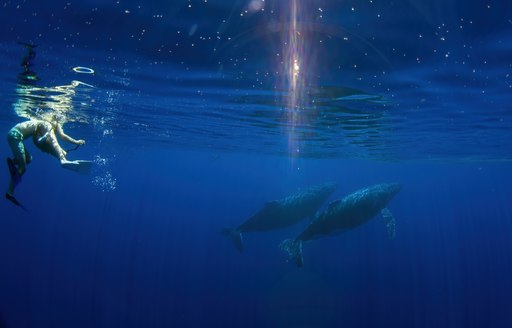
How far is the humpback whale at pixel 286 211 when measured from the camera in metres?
17.4

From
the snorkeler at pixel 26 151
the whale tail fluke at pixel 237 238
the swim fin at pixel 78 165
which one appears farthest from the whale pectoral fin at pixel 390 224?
the snorkeler at pixel 26 151

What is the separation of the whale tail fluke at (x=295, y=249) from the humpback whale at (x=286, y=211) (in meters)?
2.46

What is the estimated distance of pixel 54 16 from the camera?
841 centimetres

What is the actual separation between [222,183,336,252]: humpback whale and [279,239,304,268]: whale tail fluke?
2.46m

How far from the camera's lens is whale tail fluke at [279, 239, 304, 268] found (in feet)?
47.0

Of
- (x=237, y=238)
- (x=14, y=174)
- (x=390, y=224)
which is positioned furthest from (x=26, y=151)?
(x=390, y=224)

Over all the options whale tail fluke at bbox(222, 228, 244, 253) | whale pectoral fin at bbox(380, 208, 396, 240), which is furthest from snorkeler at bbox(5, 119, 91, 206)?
whale pectoral fin at bbox(380, 208, 396, 240)

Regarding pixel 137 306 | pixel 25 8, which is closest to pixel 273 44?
pixel 25 8

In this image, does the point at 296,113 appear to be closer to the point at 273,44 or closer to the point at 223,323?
the point at 273,44

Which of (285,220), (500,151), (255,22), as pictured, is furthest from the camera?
(500,151)

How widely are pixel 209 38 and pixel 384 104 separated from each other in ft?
29.2

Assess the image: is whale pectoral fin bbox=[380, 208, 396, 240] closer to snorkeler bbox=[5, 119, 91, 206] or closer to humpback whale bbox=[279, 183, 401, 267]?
humpback whale bbox=[279, 183, 401, 267]

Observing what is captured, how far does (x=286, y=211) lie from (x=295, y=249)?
118 inches

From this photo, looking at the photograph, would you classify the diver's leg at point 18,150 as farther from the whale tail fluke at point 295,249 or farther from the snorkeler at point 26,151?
the whale tail fluke at point 295,249
